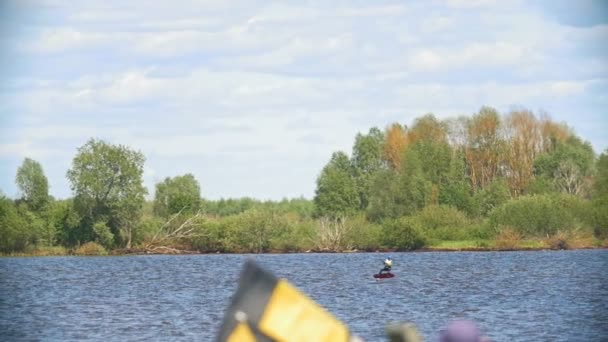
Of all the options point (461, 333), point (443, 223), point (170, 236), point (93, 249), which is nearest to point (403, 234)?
point (443, 223)

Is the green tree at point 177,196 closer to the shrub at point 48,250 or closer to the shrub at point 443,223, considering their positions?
the shrub at point 48,250

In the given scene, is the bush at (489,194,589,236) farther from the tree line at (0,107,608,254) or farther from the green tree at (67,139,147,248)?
the green tree at (67,139,147,248)

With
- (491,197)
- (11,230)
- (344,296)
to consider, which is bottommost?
(344,296)

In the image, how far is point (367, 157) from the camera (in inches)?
6048

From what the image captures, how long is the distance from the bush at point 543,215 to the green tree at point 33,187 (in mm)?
52549

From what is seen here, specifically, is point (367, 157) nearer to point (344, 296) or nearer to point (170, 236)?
point (170, 236)

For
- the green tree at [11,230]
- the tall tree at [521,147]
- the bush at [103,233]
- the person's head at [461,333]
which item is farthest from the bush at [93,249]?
the person's head at [461,333]

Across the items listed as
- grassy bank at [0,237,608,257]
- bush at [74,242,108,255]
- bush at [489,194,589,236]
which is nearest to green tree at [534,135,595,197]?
bush at [489,194,589,236]

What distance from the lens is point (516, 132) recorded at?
14175 cm

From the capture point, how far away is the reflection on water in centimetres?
3931

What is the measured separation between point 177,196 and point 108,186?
17547 millimetres

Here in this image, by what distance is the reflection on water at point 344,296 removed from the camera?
1548 inches

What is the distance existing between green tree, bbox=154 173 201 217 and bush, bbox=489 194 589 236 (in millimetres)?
38478

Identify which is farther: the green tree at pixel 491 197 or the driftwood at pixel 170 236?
the green tree at pixel 491 197
